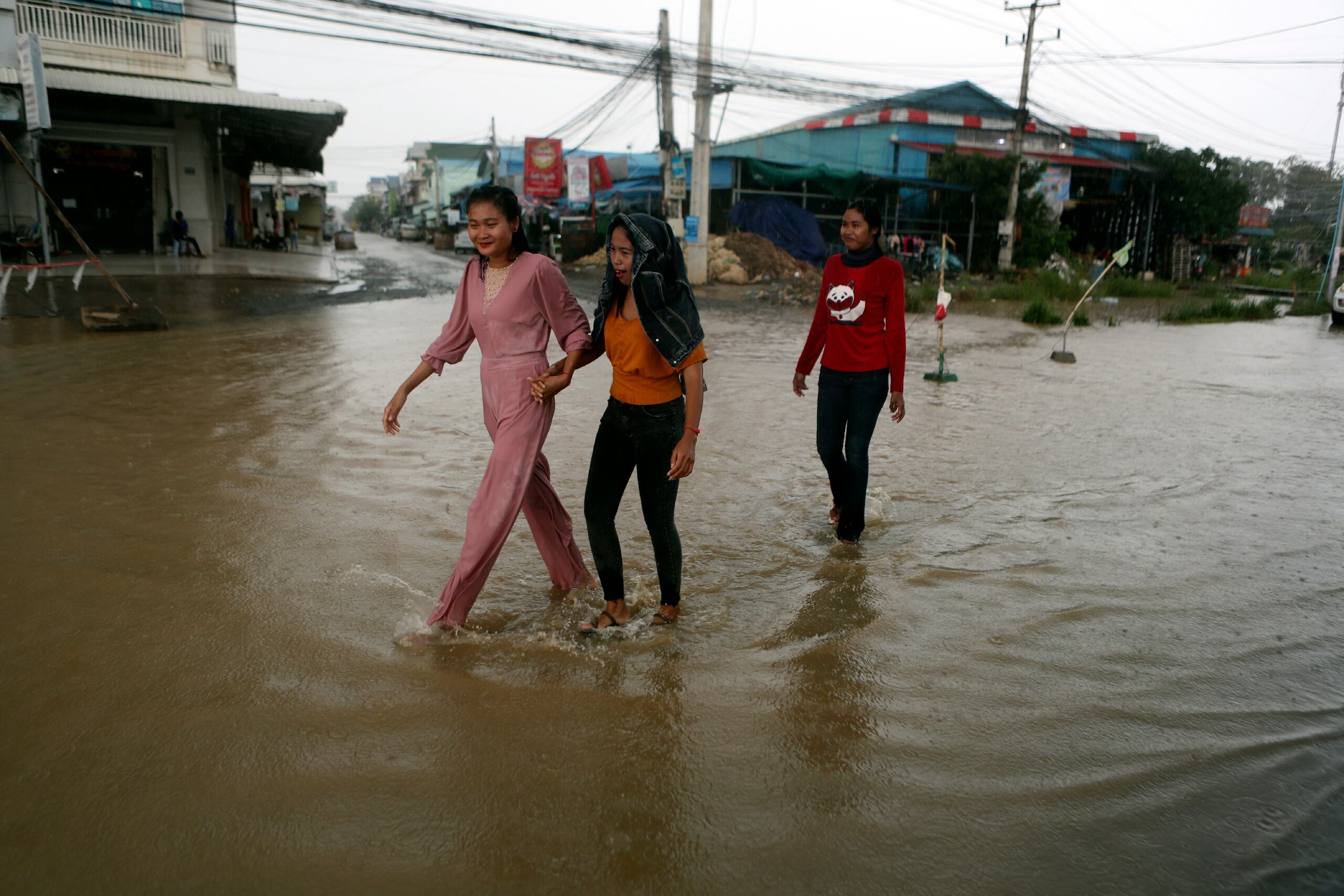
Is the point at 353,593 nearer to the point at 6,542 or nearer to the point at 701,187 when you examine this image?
the point at 6,542

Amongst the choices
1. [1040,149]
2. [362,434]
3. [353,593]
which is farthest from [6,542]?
[1040,149]

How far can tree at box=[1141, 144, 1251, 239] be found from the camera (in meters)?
32.8

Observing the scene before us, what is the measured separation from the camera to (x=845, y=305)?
456 centimetres

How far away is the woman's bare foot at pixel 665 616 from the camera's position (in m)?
3.70

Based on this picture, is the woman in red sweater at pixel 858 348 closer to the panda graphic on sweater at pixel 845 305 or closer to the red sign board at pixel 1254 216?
the panda graphic on sweater at pixel 845 305

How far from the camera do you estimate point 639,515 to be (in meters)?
5.19

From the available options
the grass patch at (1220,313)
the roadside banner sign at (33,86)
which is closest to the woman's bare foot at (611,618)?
the roadside banner sign at (33,86)

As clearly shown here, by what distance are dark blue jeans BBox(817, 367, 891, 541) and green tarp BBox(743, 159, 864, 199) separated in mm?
23909

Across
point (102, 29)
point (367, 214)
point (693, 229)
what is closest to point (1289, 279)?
point (693, 229)

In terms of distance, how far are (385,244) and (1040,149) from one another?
3884 cm

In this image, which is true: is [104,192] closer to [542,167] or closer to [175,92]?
[175,92]

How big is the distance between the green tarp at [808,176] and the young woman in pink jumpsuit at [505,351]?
2521 cm

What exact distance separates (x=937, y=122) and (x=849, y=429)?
100.0ft

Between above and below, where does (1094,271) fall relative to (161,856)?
above
